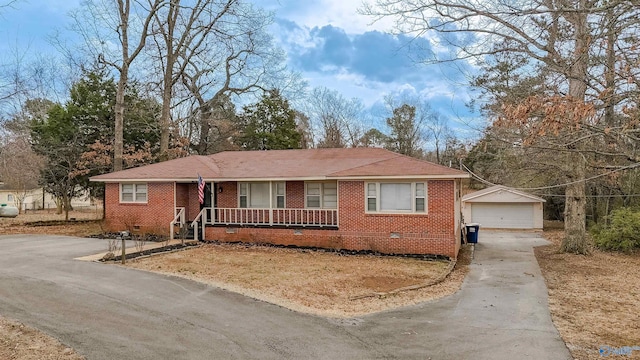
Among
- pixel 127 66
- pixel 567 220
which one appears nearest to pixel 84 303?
pixel 567 220

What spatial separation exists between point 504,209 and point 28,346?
27.1 meters

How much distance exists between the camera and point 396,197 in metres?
14.8

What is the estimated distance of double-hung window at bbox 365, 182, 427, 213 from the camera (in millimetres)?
14461

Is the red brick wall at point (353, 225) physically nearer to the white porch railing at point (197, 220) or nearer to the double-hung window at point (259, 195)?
the double-hung window at point (259, 195)

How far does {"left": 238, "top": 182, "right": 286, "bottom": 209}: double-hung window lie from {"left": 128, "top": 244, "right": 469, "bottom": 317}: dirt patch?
2547 millimetres

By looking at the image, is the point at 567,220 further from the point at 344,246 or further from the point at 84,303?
the point at 84,303

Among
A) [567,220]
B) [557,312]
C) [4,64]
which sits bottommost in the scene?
[557,312]

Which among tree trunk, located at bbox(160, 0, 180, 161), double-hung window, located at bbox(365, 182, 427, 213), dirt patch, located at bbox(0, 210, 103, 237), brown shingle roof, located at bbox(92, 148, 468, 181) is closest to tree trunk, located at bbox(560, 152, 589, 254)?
brown shingle roof, located at bbox(92, 148, 468, 181)

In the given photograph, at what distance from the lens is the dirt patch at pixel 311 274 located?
869 centimetres

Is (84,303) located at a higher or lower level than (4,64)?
lower

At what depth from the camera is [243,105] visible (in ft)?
128

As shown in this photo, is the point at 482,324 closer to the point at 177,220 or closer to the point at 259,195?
the point at 259,195

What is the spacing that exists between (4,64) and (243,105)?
27945 mm

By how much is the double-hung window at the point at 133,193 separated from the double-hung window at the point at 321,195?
24.6 feet
